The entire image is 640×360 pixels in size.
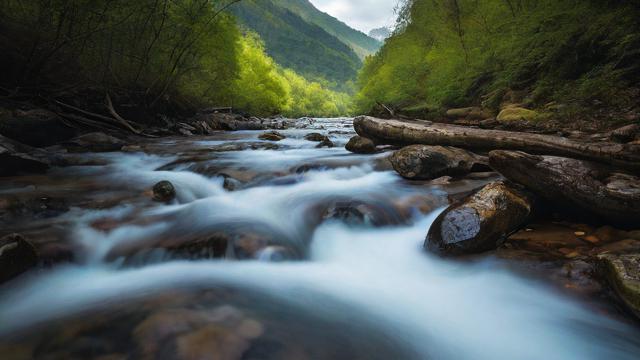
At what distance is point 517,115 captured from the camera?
10.4 meters

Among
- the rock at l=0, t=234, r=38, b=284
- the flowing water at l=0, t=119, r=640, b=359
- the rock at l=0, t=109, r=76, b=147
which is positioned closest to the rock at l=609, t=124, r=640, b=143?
the flowing water at l=0, t=119, r=640, b=359

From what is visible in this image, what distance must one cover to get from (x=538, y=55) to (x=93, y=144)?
14650mm

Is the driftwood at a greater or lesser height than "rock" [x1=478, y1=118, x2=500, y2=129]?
greater

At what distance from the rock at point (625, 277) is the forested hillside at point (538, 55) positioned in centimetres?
736

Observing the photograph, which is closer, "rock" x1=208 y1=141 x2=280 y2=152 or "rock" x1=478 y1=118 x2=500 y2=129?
"rock" x1=208 y1=141 x2=280 y2=152

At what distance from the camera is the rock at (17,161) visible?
5.00 meters

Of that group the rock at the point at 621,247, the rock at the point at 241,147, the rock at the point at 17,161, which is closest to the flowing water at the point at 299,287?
the rock at the point at 17,161

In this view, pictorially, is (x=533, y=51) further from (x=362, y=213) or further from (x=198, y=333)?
(x=198, y=333)

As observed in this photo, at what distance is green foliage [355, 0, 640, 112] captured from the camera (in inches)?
335

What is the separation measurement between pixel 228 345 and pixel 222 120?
54.9ft

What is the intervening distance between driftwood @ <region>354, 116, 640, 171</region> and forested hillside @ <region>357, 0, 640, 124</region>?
14.2 ft

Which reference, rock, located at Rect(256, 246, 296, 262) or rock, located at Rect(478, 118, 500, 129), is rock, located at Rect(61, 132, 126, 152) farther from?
rock, located at Rect(478, 118, 500, 129)

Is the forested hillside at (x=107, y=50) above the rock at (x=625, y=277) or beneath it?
above

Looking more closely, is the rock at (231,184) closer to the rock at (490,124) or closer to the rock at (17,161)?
the rock at (17,161)
